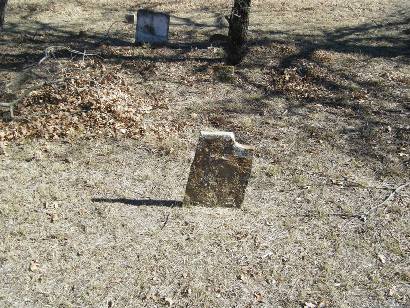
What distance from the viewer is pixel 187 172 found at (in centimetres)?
871

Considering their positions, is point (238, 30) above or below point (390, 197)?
above

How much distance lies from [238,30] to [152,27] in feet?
11.0

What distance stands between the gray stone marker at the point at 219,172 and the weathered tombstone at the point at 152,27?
8.64 meters

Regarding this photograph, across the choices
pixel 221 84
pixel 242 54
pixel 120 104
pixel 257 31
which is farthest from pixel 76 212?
pixel 257 31

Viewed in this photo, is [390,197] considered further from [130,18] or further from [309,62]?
[130,18]

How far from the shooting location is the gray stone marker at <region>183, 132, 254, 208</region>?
23.6 feet

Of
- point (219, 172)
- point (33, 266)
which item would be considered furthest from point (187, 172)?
point (33, 266)

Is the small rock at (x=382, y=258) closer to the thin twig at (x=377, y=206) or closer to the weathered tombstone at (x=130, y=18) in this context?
the thin twig at (x=377, y=206)

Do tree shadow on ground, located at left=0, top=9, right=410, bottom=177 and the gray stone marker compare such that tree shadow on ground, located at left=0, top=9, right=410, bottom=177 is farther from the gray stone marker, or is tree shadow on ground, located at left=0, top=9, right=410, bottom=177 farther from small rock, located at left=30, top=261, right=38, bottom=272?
small rock, located at left=30, top=261, right=38, bottom=272

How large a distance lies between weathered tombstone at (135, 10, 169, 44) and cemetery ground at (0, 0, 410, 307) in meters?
0.61

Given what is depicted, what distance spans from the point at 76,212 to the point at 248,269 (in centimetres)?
289

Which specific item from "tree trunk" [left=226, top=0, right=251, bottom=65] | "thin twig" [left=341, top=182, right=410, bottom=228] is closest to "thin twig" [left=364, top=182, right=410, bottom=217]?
"thin twig" [left=341, top=182, right=410, bottom=228]

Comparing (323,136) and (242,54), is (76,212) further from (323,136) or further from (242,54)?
(242,54)

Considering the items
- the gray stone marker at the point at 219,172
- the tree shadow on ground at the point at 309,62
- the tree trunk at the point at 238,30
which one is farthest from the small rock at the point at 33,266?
the tree trunk at the point at 238,30
